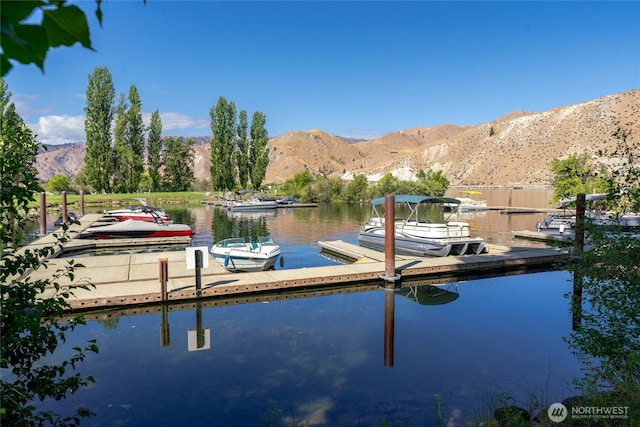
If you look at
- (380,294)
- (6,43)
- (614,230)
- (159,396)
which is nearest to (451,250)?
(380,294)

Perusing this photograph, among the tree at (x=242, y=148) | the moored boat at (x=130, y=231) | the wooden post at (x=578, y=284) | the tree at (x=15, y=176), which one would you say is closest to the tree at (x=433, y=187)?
the tree at (x=242, y=148)

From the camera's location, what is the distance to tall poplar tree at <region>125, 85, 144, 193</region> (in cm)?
6838

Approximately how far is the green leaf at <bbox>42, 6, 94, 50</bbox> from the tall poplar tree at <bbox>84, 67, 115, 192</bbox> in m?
69.5

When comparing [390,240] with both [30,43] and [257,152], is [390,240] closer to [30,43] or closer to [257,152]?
[30,43]

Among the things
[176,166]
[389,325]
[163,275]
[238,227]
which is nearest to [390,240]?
[389,325]

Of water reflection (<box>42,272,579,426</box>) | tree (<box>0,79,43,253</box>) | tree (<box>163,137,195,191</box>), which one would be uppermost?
tree (<box>163,137,195,191</box>)

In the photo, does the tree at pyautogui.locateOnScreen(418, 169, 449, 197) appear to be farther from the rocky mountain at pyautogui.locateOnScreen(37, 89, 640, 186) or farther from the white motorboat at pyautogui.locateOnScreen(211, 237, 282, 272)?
the white motorboat at pyautogui.locateOnScreen(211, 237, 282, 272)

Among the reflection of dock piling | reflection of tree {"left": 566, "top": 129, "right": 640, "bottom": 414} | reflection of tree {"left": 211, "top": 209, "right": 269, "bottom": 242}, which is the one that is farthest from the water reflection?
reflection of tree {"left": 211, "top": 209, "right": 269, "bottom": 242}

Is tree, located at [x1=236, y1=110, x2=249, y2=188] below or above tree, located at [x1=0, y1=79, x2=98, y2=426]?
above

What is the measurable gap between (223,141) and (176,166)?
19429 mm

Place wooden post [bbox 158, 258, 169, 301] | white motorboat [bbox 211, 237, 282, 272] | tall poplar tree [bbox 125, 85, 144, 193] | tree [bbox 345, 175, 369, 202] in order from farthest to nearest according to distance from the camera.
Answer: tree [bbox 345, 175, 369, 202], tall poplar tree [bbox 125, 85, 144, 193], white motorboat [bbox 211, 237, 282, 272], wooden post [bbox 158, 258, 169, 301]

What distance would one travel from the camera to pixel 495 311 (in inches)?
585

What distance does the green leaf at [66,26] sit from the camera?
105 centimetres

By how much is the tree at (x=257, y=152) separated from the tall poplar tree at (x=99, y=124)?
2162cm
